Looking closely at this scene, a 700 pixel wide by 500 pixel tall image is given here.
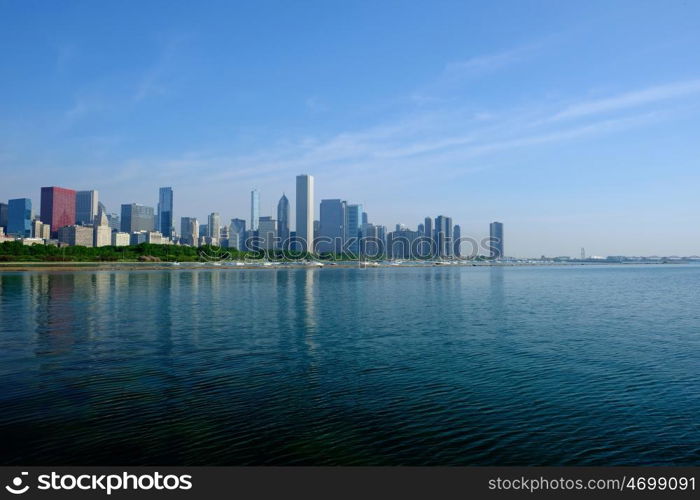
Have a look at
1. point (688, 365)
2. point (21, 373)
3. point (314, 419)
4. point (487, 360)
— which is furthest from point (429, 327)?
point (21, 373)

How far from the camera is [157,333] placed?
3559cm

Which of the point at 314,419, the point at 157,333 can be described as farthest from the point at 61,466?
the point at 157,333

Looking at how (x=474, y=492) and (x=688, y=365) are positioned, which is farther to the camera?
(x=688, y=365)

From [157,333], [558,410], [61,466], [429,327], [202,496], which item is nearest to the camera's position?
[202,496]

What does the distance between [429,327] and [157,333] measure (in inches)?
812

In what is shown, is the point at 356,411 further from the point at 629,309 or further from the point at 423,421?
the point at 629,309

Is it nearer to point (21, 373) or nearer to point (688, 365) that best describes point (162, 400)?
point (21, 373)

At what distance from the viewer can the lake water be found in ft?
47.2

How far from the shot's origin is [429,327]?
3938 cm

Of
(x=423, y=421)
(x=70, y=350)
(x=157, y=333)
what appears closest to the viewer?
(x=423, y=421)

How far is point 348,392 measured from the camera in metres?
20.4

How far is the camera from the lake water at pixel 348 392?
14398 millimetres

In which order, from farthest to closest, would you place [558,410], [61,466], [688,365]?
1. [688,365]
2. [558,410]
3. [61,466]

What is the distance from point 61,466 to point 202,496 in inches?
198
